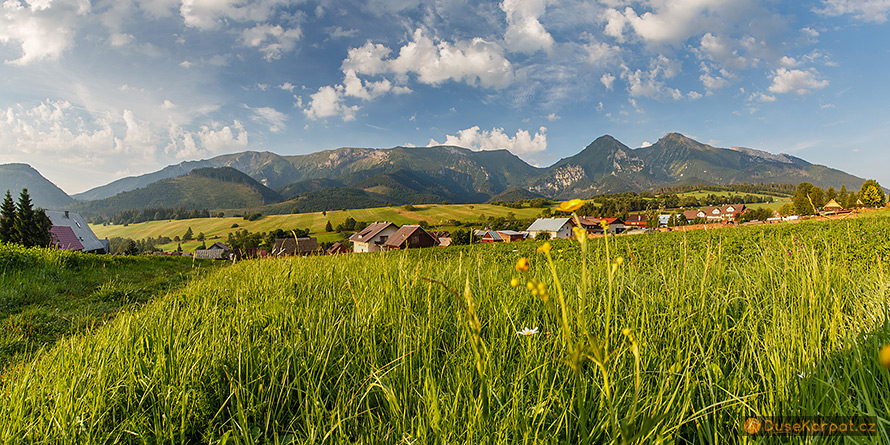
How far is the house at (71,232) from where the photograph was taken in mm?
42688

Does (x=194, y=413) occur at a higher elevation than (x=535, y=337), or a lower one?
lower

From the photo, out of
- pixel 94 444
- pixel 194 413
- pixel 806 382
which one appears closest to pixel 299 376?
pixel 194 413

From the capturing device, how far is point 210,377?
1.71 meters

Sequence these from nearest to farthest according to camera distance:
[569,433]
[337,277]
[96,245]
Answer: [569,433]
[337,277]
[96,245]

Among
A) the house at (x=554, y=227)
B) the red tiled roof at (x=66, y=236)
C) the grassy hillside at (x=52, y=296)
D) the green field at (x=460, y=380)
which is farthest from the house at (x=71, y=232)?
the house at (x=554, y=227)

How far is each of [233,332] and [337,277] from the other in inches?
70.3

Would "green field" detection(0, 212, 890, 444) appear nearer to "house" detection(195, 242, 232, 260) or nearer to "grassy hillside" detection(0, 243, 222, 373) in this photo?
"grassy hillside" detection(0, 243, 222, 373)

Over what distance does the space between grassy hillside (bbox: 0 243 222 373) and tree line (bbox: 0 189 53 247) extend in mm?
41472

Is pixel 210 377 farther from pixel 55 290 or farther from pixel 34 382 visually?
pixel 55 290

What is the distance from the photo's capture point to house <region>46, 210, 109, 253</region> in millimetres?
42688

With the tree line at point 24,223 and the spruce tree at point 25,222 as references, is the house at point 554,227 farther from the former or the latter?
the spruce tree at point 25,222

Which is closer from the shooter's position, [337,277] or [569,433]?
[569,433]

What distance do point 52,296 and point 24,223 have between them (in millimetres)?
50824

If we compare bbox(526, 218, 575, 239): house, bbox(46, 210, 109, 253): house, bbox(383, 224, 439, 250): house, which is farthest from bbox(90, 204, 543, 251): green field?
bbox(383, 224, 439, 250): house
